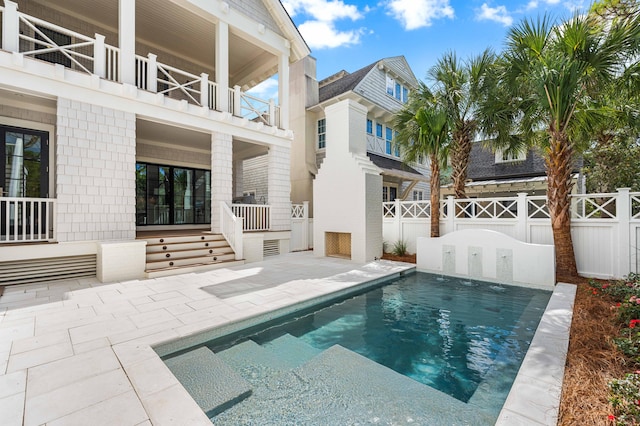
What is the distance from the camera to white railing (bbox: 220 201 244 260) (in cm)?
868

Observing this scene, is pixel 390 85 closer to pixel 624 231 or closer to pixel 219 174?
pixel 219 174

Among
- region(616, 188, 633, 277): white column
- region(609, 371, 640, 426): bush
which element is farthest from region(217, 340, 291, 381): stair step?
region(616, 188, 633, 277): white column

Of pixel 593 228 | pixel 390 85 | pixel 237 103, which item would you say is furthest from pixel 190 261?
pixel 390 85

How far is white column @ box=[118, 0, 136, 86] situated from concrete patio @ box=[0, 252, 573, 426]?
5.43 meters

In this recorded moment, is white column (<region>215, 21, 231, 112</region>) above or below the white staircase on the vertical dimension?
above

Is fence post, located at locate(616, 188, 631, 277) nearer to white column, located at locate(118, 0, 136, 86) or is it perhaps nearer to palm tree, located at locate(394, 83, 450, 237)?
palm tree, located at locate(394, 83, 450, 237)

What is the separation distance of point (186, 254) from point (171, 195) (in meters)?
4.61

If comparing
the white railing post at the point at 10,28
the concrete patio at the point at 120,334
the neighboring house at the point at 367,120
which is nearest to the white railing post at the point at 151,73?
the white railing post at the point at 10,28

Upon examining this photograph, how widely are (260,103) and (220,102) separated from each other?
1798 mm

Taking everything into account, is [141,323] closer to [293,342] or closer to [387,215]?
[293,342]

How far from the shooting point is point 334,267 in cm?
819

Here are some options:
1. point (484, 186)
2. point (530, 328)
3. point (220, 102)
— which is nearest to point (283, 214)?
point (220, 102)

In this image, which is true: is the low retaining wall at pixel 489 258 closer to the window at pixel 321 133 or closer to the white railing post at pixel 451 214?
the white railing post at pixel 451 214

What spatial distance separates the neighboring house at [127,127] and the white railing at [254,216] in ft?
0.16
